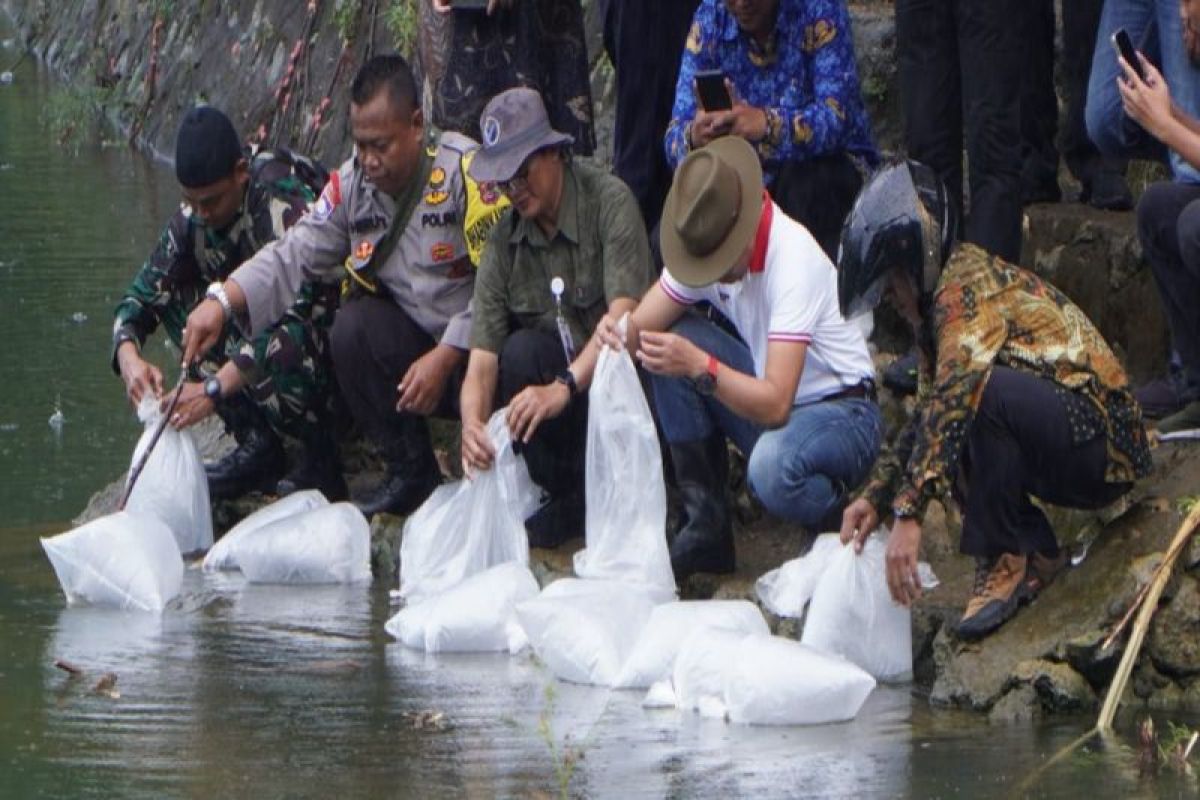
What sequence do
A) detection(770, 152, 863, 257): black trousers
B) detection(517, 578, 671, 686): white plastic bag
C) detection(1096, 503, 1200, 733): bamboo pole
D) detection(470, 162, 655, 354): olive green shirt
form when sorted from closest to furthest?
1. detection(1096, 503, 1200, 733): bamboo pole
2. detection(517, 578, 671, 686): white plastic bag
3. detection(470, 162, 655, 354): olive green shirt
4. detection(770, 152, 863, 257): black trousers

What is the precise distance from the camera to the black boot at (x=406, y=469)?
25.0ft

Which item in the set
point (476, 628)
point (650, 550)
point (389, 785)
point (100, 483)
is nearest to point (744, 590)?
point (650, 550)

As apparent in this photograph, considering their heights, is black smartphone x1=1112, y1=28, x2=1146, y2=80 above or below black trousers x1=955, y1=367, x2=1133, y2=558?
above

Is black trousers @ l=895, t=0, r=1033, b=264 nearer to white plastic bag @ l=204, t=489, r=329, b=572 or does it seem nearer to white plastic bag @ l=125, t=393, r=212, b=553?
white plastic bag @ l=204, t=489, r=329, b=572

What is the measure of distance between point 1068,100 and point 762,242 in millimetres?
A: 1959

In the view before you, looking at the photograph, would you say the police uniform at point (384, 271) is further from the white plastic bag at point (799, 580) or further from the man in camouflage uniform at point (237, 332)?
the white plastic bag at point (799, 580)

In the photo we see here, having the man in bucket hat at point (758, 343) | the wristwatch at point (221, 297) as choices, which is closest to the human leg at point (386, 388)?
the wristwatch at point (221, 297)

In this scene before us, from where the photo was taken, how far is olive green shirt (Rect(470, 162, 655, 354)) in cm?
684

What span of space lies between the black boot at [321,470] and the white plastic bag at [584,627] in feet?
6.29

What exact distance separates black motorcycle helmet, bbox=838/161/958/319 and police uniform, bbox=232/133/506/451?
5.89 feet

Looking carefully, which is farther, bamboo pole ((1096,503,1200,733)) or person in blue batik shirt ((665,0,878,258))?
person in blue batik shirt ((665,0,878,258))

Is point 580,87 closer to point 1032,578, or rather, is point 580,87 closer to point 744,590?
point 744,590

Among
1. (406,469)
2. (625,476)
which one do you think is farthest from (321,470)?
(625,476)

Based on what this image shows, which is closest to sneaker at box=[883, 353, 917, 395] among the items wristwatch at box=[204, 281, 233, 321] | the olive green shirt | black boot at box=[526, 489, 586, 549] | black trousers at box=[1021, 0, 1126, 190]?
the olive green shirt
